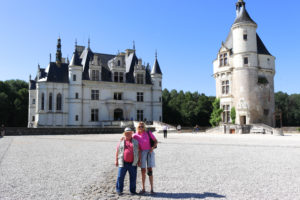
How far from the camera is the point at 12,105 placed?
57.0 m

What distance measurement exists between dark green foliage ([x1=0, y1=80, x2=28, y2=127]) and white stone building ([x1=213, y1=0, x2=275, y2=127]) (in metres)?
40.2

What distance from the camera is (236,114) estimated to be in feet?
123

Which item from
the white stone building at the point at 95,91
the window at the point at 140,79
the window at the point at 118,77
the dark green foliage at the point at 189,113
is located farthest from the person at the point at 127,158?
the dark green foliage at the point at 189,113

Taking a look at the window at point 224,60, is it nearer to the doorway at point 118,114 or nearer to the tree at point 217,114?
the tree at point 217,114

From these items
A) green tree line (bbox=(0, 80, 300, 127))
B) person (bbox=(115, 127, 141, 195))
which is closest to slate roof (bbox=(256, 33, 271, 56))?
green tree line (bbox=(0, 80, 300, 127))

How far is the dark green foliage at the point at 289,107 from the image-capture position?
6762 centimetres

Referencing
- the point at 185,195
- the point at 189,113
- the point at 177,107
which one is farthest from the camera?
the point at 177,107

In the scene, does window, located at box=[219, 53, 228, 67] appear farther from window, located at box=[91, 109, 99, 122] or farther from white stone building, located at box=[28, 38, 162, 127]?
window, located at box=[91, 109, 99, 122]

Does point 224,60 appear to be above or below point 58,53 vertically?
below

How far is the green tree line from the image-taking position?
56.2 meters

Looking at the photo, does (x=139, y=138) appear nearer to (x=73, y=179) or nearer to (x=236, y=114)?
(x=73, y=179)

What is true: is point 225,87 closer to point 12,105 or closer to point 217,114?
point 217,114

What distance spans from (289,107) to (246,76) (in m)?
41.2

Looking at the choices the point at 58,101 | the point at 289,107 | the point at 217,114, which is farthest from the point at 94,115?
the point at 289,107
